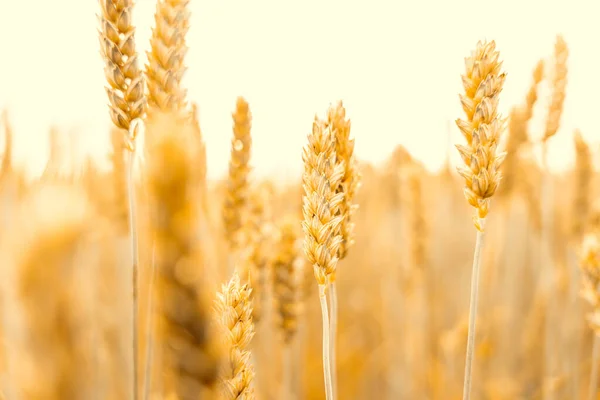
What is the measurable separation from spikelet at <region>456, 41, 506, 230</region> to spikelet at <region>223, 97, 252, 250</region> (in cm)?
68

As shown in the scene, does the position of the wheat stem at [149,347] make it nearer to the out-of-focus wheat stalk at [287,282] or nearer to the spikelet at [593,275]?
the out-of-focus wheat stalk at [287,282]

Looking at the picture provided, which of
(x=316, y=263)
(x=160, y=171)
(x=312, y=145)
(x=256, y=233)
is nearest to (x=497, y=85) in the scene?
(x=312, y=145)

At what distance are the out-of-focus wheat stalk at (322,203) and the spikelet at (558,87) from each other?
133cm

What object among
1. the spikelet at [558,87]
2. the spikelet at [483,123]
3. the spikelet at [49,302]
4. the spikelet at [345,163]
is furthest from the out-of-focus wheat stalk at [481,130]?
the spikelet at [558,87]

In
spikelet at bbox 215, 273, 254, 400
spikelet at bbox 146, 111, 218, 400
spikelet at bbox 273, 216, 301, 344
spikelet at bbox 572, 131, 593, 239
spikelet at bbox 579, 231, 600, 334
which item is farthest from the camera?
spikelet at bbox 572, 131, 593, 239

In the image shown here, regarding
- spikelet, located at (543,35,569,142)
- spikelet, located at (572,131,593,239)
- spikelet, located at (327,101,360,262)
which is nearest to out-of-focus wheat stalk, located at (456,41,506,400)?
spikelet, located at (327,101,360,262)

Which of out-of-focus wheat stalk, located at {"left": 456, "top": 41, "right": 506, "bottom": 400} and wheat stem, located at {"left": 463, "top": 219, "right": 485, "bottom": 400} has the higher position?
out-of-focus wheat stalk, located at {"left": 456, "top": 41, "right": 506, "bottom": 400}

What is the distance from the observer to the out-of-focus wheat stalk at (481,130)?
95 centimetres

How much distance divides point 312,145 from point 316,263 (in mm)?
241

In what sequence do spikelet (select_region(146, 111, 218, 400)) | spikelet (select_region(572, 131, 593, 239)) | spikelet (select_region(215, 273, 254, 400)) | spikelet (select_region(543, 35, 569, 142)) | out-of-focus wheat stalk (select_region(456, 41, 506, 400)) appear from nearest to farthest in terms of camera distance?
1. spikelet (select_region(146, 111, 218, 400))
2. spikelet (select_region(215, 273, 254, 400))
3. out-of-focus wheat stalk (select_region(456, 41, 506, 400))
4. spikelet (select_region(543, 35, 569, 142))
5. spikelet (select_region(572, 131, 593, 239))

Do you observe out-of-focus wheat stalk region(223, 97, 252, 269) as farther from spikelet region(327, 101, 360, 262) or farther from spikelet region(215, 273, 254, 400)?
spikelet region(215, 273, 254, 400)

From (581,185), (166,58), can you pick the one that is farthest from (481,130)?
(581,185)

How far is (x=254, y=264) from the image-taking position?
1630mm

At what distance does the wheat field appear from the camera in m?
0.45
